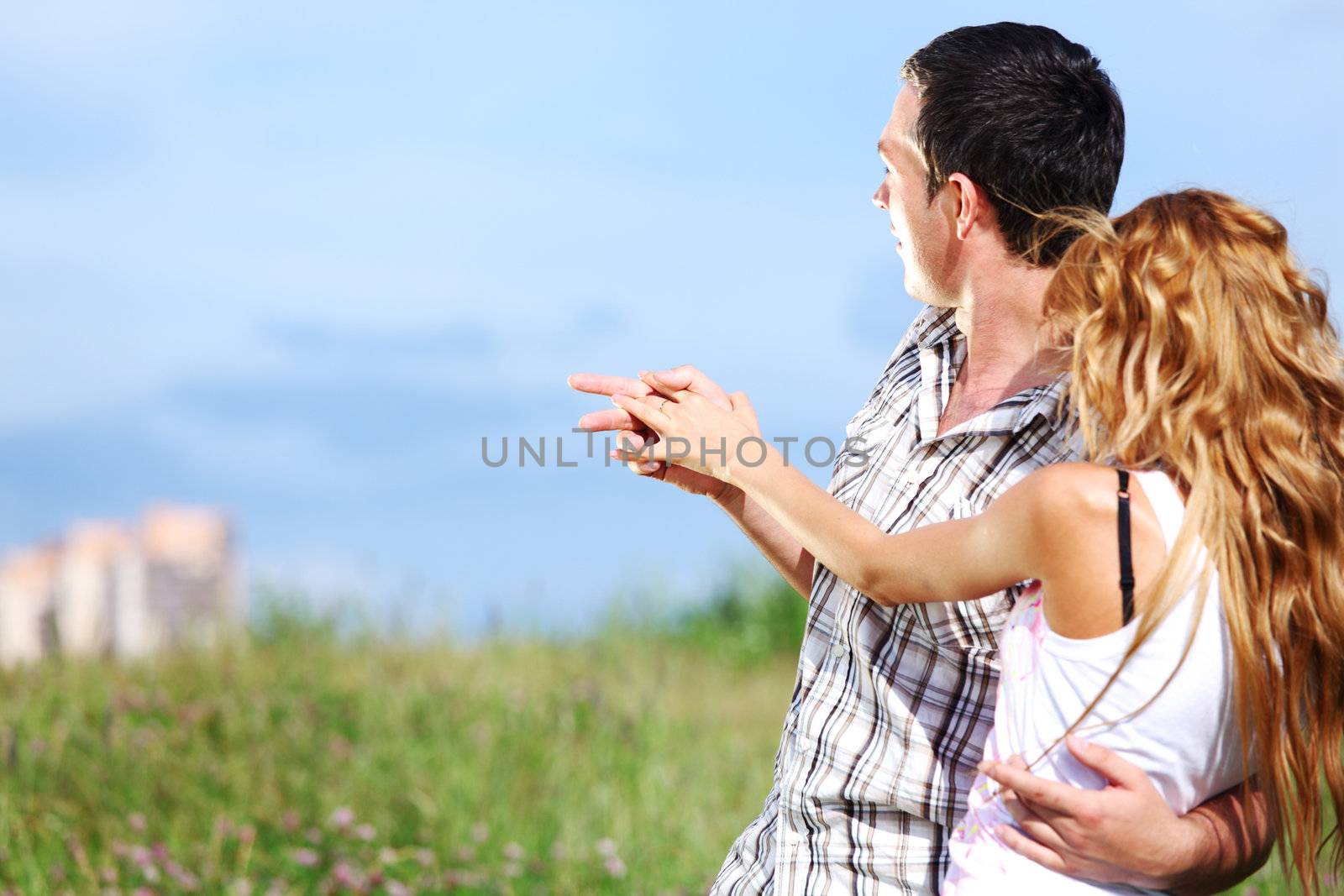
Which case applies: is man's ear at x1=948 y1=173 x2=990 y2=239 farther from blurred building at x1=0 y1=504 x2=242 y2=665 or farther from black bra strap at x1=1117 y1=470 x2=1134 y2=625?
blurred building at x1=0 y1=504 x2=242 y2=665

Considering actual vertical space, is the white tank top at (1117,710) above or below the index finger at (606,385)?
below

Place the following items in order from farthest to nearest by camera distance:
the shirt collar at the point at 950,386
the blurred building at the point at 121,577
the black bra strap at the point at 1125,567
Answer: the blurred building at the point at 121,577 → the shirt collar at the point at 950,386 → the black bra strap at the point at 1125,567

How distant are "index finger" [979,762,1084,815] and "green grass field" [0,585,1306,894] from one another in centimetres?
256

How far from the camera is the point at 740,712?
7355mm

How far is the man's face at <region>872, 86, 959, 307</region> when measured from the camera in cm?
217

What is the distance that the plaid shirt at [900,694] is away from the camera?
1988 millimetres

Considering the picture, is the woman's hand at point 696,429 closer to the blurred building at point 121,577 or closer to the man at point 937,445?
the man at point 937,445

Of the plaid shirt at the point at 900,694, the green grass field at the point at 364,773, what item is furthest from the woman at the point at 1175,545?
the green grass field at the point at 364,773

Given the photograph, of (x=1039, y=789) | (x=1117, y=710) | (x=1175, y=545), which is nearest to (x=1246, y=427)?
(x=1175, y=545)

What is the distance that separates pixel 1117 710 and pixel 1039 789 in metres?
0.14

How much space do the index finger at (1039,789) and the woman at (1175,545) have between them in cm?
6

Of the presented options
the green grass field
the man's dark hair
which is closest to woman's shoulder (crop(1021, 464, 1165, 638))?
the man's dark hair

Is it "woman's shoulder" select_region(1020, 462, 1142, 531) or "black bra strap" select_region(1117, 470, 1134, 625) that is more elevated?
"woman's shoulder" select_region(1020, 462, 1142, 531)

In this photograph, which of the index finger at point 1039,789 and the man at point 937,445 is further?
the man at point 937,445
